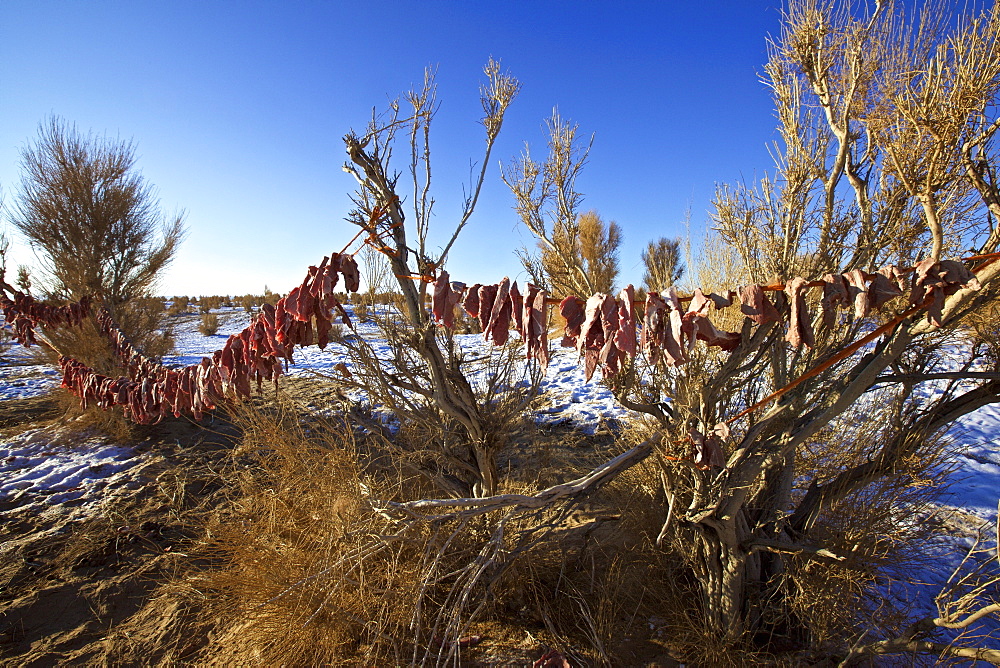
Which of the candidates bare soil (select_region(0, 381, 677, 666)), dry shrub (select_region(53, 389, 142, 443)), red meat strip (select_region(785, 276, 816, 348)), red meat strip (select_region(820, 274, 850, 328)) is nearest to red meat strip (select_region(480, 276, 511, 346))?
red meat strip (select_region(785, 276, 816, 348))

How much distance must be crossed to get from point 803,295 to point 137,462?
5993 millimetres

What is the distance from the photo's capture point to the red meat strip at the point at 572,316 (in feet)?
4.47

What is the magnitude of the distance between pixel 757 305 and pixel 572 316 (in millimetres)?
556

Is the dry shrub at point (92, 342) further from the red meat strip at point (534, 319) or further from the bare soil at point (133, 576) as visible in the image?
the red meat strip at point (534, 319)

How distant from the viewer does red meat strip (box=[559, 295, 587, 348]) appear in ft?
4.47

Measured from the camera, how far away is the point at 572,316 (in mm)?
1374

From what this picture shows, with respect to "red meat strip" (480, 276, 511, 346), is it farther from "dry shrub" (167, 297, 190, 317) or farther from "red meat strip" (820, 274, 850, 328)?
"dry shrub" (167, 297, 190, 317)

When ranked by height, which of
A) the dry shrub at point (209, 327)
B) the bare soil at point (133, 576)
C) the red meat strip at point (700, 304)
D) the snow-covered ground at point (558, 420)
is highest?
the red meat strip at point (700, 304)

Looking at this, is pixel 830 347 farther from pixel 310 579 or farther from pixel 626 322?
pixel 310 579

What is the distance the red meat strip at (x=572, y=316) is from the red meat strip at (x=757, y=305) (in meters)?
0.48

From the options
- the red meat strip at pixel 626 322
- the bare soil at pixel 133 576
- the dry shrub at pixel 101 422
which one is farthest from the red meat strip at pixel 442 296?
the dry shrub at pixel 101 422

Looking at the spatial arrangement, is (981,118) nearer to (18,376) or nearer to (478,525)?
(478,525)

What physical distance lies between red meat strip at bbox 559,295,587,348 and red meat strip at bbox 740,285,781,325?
1.58ft

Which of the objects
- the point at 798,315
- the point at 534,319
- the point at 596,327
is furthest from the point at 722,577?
the point at 534,319
